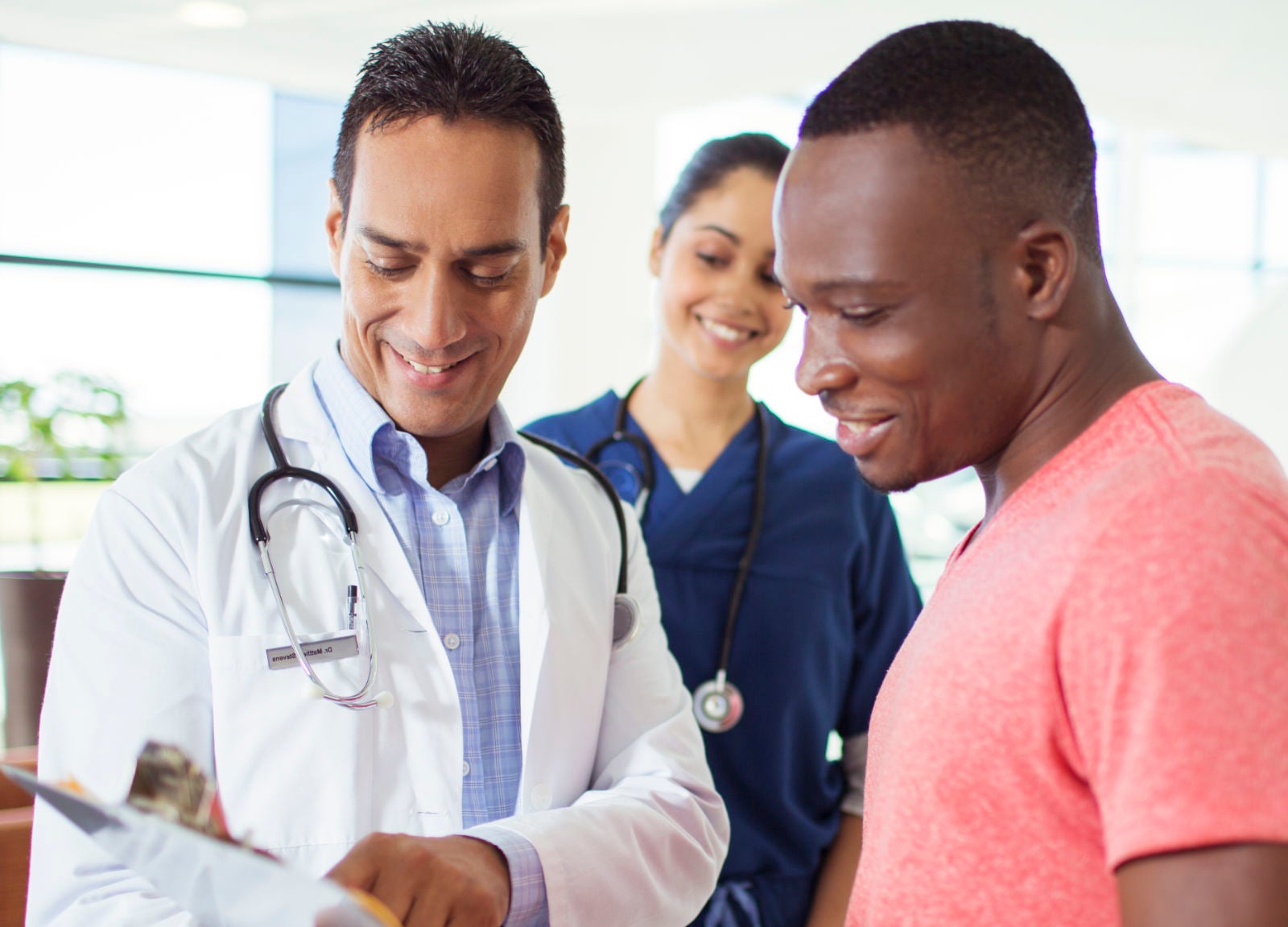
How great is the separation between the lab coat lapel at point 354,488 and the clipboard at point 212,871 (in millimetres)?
390

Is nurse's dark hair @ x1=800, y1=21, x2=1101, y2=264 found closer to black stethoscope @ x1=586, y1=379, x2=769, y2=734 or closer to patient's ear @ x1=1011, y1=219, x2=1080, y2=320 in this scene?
patient's ear @ x1=1011, y1=219, x2=1080, y2=320

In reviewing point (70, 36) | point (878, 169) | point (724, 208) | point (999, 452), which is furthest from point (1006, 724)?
point (70, 36)

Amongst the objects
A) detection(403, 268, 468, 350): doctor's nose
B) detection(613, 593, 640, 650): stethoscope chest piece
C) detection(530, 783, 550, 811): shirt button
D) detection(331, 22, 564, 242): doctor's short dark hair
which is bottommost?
detection(530, 783, 550, 811): shirt button

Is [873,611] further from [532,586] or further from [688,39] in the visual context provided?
[688,39]

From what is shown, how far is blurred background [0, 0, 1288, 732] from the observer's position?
396cm

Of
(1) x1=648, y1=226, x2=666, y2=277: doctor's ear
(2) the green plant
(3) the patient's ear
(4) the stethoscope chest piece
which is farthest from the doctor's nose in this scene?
(2) the green plant

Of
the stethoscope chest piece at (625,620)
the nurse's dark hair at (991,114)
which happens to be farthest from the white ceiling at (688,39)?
the nurse's dark hair at (991,114)

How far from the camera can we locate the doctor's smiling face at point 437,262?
1108 millimetres

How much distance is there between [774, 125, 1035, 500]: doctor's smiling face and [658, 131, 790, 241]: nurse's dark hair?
38.5 inches

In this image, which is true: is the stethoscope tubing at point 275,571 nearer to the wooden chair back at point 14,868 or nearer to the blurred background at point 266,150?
the wooden chair back at point 14,868

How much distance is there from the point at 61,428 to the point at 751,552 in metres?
3.18

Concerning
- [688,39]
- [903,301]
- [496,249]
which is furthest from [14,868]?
[688,39]

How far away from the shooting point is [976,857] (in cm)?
67

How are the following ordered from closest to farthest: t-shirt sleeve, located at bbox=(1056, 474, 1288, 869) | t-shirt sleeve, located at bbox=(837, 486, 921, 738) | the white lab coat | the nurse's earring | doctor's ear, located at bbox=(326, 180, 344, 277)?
t-shirt sleeve, located at bbox=(1056, 474, 1288, 869) → the white lab coat → doctor's ear, located at bbox=(326, 180, 344, 277) → the nurse's earring → t-shirt sleeve, located at bbox=(837, 486, 921, 738)
